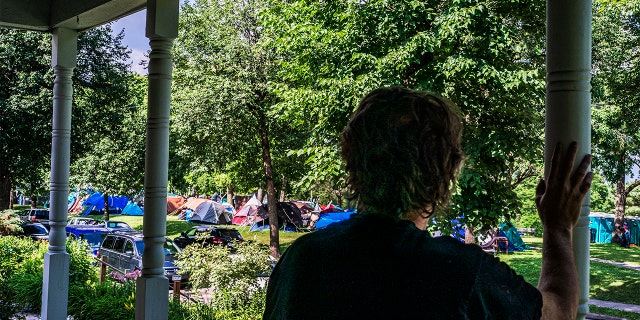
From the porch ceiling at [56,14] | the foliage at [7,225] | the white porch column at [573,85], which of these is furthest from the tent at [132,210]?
the white porch column at [573,85]

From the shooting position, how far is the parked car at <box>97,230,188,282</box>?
1103 centimetres

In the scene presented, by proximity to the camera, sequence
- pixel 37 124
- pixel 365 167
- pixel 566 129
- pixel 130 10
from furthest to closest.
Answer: pixel 37 124 < pixel 130 10 < pixel 566 129 < pixel 365 167

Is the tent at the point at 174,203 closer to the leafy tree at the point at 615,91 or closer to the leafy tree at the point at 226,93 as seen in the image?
the leafy tree at the point at 226,93

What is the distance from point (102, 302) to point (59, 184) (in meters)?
1.38

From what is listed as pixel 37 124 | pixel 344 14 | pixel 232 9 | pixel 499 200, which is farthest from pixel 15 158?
pixel 499 200

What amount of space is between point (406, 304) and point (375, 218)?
162 mm

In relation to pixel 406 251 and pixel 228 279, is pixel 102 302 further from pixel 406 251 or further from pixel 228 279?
pixel 406 251

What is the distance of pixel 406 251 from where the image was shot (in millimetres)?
939

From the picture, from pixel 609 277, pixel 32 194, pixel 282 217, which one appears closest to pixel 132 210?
pixel 32 194

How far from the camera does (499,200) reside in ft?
28.7

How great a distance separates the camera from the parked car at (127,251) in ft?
36.2

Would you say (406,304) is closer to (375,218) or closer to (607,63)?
(375,218)

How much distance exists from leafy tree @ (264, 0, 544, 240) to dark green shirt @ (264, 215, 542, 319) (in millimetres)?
7018

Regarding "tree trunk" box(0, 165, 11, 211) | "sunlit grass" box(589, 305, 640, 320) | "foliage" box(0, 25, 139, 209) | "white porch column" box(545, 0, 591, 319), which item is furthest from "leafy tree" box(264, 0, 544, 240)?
"tree trunk" box(0, 165, 11, 211)
